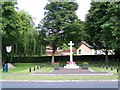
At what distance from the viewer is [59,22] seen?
139ft

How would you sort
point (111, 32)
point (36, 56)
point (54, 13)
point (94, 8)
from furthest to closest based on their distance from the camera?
point (36, 56), point (54, 13), point (94, 8), point (111, 32)

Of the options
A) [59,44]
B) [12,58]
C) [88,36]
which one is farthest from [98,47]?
[12,58]

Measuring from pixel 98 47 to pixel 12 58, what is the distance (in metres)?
12.7

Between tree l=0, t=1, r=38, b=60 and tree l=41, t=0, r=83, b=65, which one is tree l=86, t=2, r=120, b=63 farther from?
tree l=0, t=1, r=38, b=60

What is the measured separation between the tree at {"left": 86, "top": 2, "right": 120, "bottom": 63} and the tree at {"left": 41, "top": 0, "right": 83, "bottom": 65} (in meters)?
2.34

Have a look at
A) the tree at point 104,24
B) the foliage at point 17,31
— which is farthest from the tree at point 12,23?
the tree at point 104,24

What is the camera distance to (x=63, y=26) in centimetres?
4181

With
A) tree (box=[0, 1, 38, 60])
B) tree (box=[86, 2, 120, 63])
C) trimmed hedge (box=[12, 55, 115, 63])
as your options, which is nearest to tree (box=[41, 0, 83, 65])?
tree (box=[86, 2, 120, 63])

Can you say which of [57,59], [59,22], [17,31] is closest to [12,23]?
[17,31]

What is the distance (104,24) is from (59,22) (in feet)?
32.2

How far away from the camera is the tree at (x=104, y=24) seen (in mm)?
33000

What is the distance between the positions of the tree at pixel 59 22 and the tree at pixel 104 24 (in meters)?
2.34

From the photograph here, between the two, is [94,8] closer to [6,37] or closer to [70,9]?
[70,9]

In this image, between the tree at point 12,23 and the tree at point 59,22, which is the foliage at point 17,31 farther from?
the tree at point 59,22
